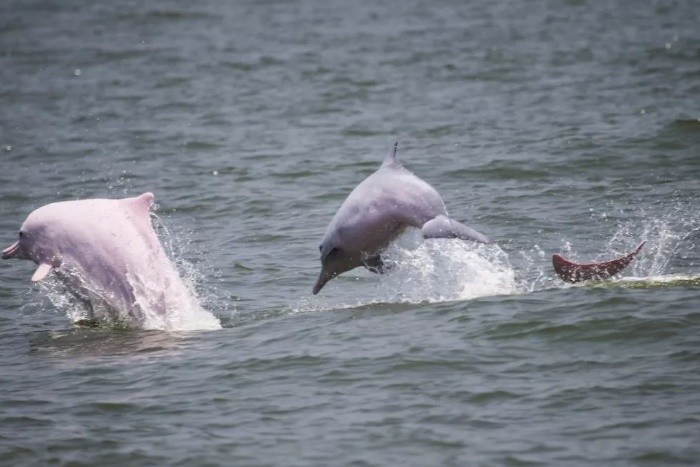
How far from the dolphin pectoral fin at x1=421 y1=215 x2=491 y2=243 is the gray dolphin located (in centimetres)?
23

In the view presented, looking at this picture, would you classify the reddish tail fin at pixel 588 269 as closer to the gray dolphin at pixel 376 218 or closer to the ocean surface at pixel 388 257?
the ocean surface at pixel 388 257

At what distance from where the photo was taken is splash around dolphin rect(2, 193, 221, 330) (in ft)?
42.8

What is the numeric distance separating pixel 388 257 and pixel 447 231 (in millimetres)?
1170

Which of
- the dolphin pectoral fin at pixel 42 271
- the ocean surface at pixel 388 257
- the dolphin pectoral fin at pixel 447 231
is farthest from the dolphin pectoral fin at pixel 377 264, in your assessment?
the dolphin pectoral fin at pixel 42 271

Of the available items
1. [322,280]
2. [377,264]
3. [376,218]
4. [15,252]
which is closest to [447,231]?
[376,218]

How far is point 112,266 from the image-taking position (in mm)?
13023

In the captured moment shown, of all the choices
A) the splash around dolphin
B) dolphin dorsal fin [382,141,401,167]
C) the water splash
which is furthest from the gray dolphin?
the splash around dolphin

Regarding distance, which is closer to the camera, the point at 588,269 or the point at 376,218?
the point at 376,218

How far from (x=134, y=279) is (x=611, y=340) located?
481cm

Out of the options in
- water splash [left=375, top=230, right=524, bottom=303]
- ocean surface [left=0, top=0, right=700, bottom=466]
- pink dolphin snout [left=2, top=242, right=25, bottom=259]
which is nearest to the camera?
ocean surface [left=0, top=0, right=700, bottom=466]

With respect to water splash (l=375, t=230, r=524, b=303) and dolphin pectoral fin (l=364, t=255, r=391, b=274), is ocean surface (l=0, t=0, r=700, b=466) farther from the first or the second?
dolphin pectoral fin (l=364, t=255, r=391, b=274)

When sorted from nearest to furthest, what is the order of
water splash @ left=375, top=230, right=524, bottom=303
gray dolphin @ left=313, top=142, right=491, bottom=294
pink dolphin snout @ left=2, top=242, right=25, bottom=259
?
gray dolphin @ left=313, top=142, right=491, bottom=294 → water splash @ left=375, top=230, right=524, bottom=303 → pink dolphin snout @ left=2, top=242, right=25, bottom=259

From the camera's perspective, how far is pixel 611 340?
11.4 metres

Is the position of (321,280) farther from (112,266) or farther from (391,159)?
(112,266)
